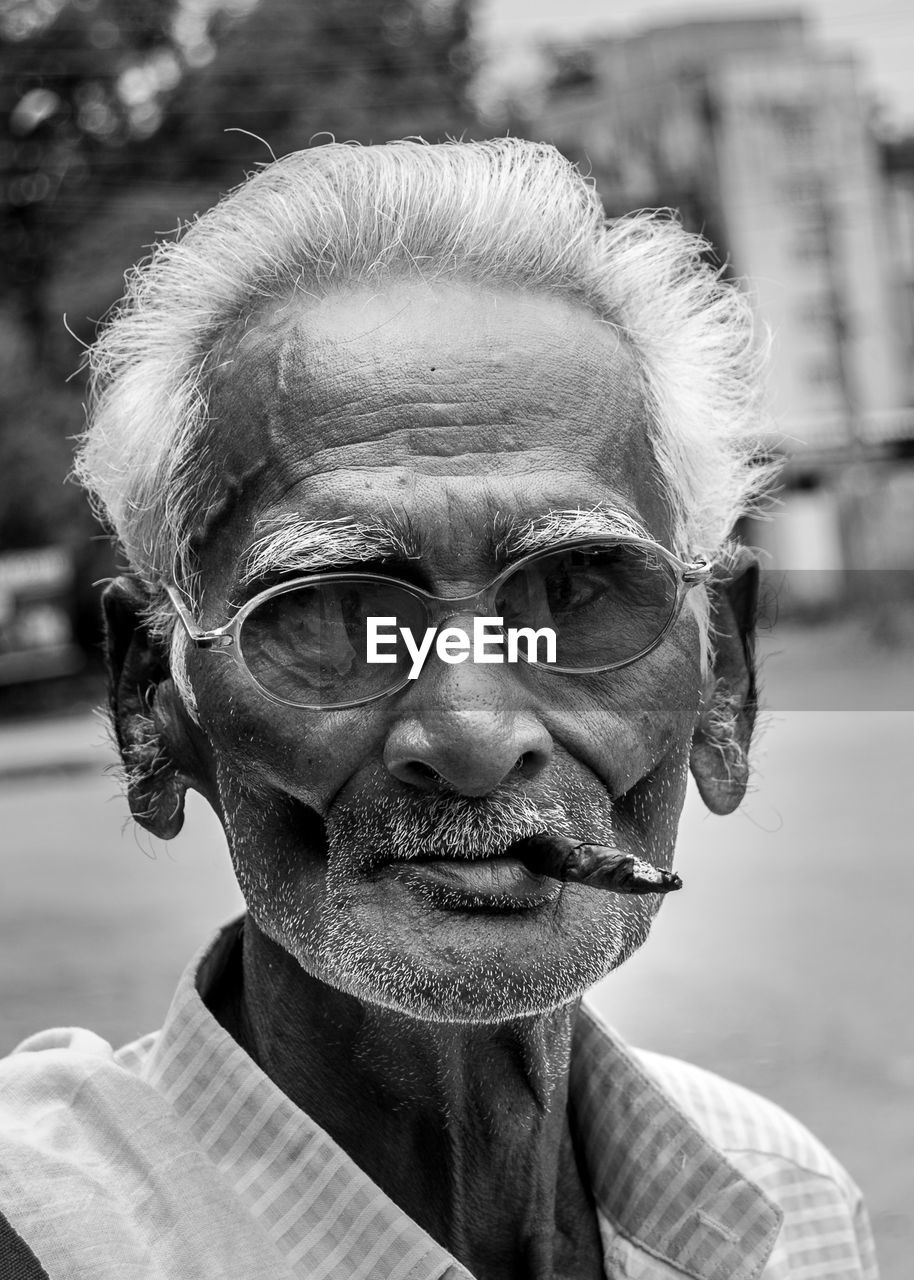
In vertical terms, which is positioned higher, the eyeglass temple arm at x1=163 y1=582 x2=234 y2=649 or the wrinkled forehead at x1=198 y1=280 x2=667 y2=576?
the wrinkled forehead at x1=198 y1=280 x2=667 y2=576

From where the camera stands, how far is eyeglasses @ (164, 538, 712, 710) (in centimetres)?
154

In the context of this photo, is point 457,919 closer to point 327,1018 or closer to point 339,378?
point 327,1018

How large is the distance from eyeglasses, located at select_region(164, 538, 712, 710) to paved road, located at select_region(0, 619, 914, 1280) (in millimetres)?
1479

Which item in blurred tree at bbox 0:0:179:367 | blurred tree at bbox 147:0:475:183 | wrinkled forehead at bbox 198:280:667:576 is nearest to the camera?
wrinkled forehead at bbox 198:280:667:576

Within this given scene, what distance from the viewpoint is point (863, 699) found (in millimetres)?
3121

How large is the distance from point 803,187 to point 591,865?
49.0ft

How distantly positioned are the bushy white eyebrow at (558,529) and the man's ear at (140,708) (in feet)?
1.96

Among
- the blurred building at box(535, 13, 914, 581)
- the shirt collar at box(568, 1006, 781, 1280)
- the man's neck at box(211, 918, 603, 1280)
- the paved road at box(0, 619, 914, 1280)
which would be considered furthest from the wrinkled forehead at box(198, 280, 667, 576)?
the blurred building at box(535, 13, 914, 581)

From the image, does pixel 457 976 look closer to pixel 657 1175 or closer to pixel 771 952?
pixel 657 1175

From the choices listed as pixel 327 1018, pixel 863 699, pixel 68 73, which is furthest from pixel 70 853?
pixel 68 73

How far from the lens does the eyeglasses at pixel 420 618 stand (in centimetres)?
154

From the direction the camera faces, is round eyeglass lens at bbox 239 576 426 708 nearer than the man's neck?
Yes

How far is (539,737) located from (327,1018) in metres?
0.49
